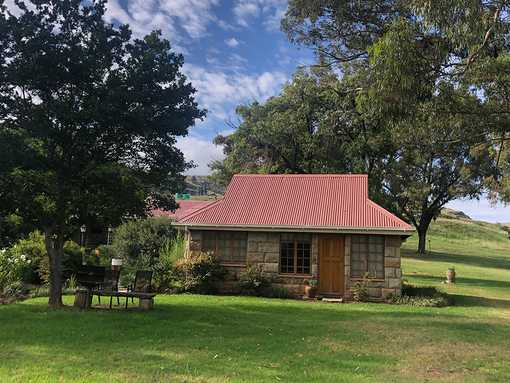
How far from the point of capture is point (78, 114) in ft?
37.1

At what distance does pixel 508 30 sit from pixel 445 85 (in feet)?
5.90

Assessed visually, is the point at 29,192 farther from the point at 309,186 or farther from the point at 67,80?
the point at 309,186

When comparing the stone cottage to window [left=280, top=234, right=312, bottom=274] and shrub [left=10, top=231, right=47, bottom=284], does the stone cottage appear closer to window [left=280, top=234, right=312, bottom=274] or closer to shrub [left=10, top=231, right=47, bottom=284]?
window [left=280, top=234, right=312, bottom=274]

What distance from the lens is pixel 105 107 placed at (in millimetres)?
11531

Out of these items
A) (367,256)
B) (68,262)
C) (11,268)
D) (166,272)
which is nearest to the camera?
(11,268)

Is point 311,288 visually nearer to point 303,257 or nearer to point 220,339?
point 303,257

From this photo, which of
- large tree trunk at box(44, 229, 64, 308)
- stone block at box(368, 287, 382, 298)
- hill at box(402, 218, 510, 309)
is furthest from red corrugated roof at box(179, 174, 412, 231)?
large tree trunk at box(44, 229, 64, 308)

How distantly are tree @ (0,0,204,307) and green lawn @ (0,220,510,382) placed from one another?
8.51ft

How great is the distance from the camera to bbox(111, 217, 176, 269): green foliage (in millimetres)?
22156

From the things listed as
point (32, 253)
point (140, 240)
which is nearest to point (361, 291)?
point (140, 240)

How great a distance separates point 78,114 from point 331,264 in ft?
35.3

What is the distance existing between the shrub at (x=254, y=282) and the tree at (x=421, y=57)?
22.6 ft

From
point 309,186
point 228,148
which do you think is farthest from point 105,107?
point 228,148

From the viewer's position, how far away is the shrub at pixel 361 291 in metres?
17.6
